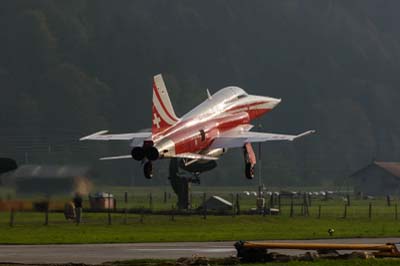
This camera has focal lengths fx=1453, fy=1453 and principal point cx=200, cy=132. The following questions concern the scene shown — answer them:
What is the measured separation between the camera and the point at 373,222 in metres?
92.0

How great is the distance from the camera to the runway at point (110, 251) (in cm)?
5453

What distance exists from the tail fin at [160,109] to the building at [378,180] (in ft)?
299

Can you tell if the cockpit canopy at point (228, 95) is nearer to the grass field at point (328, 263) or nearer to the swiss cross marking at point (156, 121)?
the swiss cross marking at point (156, 121)

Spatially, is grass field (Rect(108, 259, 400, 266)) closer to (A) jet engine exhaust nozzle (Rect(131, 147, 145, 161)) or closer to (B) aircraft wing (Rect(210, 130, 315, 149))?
(A) jet engine exhaust nozzle (Rect(131, 147, 145, 161))

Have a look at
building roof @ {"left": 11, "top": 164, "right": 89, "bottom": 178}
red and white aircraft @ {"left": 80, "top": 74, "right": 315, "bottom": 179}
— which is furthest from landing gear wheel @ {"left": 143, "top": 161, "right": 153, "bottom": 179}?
building roof @ {"left": 11, "top": 164, "right": 89, "bottom": 178}

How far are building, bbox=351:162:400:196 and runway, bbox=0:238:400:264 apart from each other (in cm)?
9673

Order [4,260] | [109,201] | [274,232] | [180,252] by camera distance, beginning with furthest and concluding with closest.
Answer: [109,201] → [274,232] → [180,252] → [4,260]

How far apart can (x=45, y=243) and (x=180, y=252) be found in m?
10.8

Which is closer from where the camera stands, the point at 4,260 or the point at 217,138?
the point at 4,260

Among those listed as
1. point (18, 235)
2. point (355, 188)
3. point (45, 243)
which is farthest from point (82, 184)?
point (355, 188)

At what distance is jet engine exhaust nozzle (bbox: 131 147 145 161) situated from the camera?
234 feet

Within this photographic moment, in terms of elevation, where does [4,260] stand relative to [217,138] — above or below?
below

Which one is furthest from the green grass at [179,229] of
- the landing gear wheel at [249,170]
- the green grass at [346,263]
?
A: the green grass at [346,263]

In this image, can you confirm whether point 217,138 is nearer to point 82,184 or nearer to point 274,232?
point 274,232
